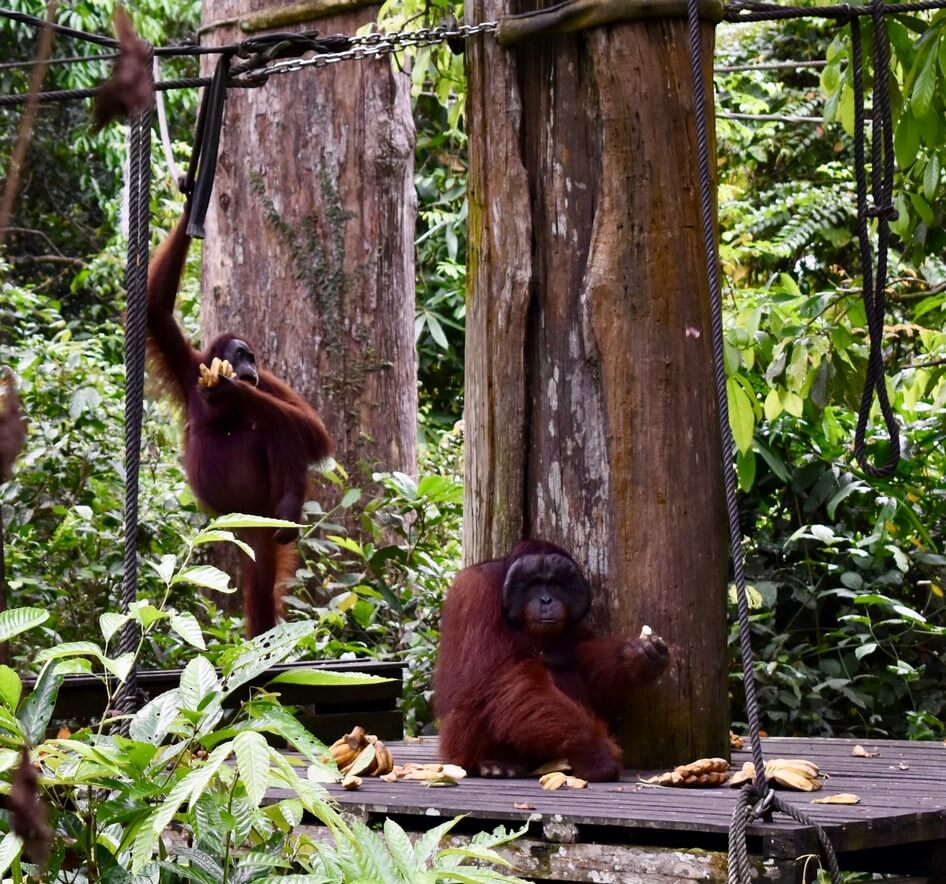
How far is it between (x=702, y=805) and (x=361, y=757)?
890 millimetres

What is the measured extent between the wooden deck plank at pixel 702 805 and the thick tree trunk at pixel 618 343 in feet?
1.14

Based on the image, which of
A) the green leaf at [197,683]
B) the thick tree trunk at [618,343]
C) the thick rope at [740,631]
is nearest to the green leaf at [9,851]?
the green leaf at [197,683]

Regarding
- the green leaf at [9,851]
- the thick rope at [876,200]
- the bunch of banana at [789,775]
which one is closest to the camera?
the green leaf at [9,851]

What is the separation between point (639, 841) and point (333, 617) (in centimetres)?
263

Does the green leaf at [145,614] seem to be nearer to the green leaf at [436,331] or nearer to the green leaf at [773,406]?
the green leaf at [773,406]

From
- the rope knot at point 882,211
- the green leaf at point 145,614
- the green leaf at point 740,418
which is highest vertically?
the rope knot at point 882,211

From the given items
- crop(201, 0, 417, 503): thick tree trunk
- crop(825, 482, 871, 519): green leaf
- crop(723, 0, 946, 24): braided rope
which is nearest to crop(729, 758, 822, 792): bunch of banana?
crop(723, 0, 946, 24): braided rope

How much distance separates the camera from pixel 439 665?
3.47 meters

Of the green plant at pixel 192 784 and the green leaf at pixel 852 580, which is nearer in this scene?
the green plant at pixel 192 784

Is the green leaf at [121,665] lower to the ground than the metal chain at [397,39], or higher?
lower

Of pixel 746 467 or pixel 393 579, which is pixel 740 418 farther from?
pixel 393 579

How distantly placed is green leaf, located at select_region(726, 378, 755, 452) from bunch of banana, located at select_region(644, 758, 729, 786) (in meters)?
1.54

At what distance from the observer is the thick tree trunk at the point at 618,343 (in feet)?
10.6

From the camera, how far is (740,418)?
434cm
